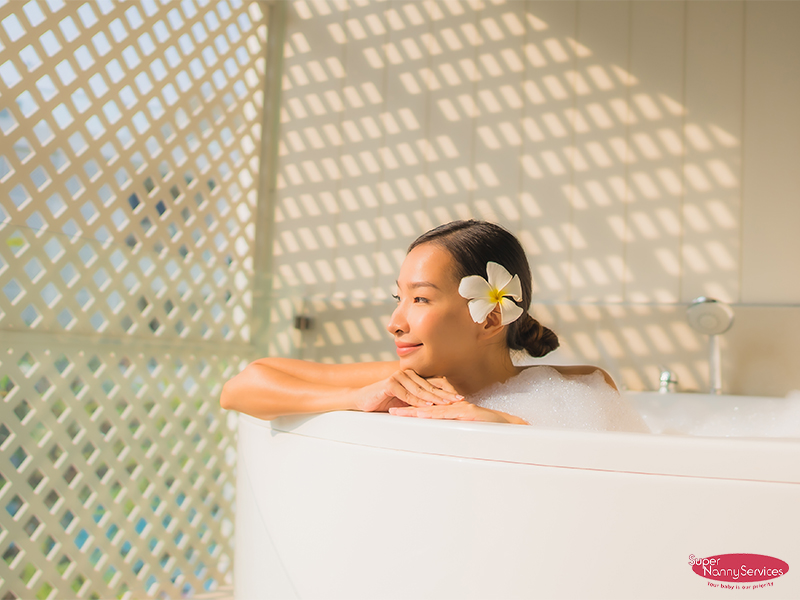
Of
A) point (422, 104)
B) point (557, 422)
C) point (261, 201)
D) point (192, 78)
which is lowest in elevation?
point (557, 422)

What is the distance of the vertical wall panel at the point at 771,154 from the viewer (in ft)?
6.94

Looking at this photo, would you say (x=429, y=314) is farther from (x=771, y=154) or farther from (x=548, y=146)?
(x=771, y=154)

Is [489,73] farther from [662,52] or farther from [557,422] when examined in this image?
[557,422]

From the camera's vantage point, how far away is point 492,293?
1.08 meters

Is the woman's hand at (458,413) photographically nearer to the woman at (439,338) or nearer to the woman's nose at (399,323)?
the woman at (439,338)

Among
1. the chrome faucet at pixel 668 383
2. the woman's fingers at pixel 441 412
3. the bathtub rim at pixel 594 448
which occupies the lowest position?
the bathtub rim at pixel 594 448

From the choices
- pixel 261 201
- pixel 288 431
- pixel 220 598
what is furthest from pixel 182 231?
pixel 288 431

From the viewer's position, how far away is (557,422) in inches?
43.0

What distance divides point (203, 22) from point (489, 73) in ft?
3.50

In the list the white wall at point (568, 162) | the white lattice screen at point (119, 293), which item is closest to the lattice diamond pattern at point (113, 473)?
the white lattice screen at point (119, 293)

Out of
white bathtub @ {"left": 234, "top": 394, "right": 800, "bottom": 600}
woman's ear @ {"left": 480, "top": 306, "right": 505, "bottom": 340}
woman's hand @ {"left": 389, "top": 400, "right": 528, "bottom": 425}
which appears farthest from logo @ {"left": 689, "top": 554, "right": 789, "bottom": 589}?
woman's ear @ {"left": 480, "top": 306, "right": 505, "bottom": 340}

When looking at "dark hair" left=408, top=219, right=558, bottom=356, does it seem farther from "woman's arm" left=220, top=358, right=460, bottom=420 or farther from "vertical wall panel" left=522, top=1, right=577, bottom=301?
"vertical wall panel" left=522, top=1, right=577, bottom=301

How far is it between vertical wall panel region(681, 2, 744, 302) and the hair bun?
108 centimetres

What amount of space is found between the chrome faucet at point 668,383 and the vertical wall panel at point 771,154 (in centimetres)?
38
